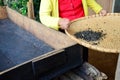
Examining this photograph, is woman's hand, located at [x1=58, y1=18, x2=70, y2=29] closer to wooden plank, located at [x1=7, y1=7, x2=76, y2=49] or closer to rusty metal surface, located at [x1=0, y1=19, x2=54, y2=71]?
wooden plank, located at [x1=7, y1=7, x2=76, y2=49]

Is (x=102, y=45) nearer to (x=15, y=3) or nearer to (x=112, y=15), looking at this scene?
(x=112, y=15)

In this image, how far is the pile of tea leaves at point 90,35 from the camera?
4.77 feet

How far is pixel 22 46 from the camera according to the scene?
1.86m

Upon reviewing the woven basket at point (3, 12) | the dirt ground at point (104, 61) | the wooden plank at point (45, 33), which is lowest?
the dirt ground at point (104, 61)

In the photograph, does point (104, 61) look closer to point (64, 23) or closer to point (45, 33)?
point (45, 33)

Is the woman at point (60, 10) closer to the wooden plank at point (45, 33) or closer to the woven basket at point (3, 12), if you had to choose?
the wooden plank at point (45, 33)

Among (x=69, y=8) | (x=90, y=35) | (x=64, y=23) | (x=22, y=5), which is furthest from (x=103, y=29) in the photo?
(x=22, y=5)

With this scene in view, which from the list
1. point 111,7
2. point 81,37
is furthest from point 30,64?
point 111,7

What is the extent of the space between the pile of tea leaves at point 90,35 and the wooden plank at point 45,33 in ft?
0.26

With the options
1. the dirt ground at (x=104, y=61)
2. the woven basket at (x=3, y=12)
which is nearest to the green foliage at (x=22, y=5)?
the woven basket at (x=3, y=12)

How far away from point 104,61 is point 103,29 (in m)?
0.94

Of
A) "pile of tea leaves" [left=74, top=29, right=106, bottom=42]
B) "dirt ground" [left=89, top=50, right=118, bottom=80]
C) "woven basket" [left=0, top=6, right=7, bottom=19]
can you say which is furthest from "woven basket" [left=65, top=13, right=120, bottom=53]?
"woven basket" [left=0, top=6, right=7, bottom=19]

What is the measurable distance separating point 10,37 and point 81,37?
0.91 meters

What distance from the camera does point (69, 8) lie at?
196cm
